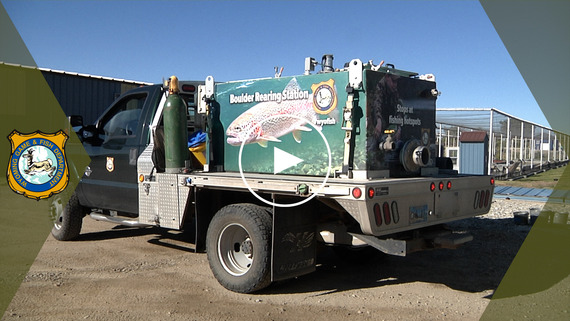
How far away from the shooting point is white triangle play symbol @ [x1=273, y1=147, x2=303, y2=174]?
19.1 ft

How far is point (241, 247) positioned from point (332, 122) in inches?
67.1

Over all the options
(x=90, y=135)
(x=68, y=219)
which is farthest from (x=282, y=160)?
(x=68, y=219)

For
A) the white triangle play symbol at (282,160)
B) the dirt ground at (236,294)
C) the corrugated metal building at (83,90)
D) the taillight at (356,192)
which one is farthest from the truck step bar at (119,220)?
the corrugated metal building at (83,90)

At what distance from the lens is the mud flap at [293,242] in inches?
202

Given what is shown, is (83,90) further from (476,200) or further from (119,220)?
(476,200)

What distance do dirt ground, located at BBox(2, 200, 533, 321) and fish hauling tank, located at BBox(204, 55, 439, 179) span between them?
132 centimetres

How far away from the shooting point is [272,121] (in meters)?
5.97

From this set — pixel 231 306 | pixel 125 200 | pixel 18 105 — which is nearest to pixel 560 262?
pixel 231 306

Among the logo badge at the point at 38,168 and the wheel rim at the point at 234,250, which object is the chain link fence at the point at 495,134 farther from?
the wheel rim at the point at 234,250

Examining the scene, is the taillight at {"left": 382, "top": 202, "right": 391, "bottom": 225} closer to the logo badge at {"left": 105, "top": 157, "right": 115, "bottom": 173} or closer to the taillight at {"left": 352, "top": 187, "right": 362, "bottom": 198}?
the taillight at {"left": 352, "top": 187, "right": 362, "bottom": 198}

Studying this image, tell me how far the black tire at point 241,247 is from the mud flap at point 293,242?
0.11m

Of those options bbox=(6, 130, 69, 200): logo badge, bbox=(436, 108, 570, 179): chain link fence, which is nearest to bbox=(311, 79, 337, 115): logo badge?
bbox=(6, 130, 69, 200): logo badge

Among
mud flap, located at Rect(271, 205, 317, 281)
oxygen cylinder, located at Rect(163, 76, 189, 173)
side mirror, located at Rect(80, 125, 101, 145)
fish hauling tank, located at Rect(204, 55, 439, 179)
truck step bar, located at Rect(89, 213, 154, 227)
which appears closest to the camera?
mud flap, located at Rect(271, 205, 317, 281)

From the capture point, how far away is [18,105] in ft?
61.7
